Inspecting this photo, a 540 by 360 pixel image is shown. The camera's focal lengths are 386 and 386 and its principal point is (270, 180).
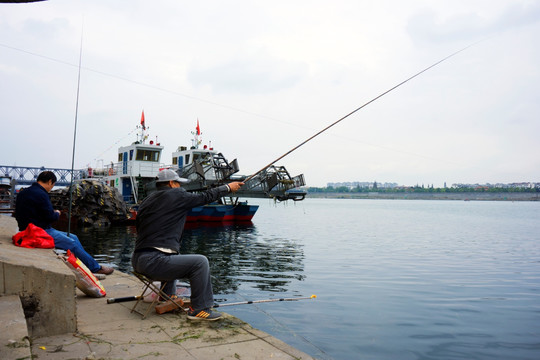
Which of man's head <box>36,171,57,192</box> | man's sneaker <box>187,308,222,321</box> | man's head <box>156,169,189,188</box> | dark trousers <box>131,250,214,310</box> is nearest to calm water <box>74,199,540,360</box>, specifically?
man's sneaker <box>187,308,222,321</box>

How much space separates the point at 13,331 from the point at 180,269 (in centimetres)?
172

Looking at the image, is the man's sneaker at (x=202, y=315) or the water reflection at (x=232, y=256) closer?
the man's sneaker at (x=202, y=315)

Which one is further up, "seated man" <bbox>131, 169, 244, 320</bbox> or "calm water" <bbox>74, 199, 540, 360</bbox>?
"seated man" <bbox>131, 169, 244, 320</bbox>

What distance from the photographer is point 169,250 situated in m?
4.41

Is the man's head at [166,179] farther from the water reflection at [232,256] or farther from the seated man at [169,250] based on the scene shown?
the water reflection at [232,256]

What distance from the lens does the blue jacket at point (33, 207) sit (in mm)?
5559

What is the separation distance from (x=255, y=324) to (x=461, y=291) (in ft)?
19.1

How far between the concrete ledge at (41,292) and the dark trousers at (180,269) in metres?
0.80

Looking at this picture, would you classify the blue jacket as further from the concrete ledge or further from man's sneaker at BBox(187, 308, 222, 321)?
man's sneaker at BBox(187, 308, 222, 321)

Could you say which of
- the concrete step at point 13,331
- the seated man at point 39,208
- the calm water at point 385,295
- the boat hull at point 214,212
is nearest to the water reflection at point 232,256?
the calm water at point 385,295

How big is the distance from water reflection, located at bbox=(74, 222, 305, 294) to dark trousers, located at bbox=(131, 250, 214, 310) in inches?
167

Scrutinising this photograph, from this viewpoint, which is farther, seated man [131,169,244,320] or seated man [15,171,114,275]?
seated man [15,171,114,275]

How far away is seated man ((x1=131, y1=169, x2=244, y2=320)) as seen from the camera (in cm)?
436

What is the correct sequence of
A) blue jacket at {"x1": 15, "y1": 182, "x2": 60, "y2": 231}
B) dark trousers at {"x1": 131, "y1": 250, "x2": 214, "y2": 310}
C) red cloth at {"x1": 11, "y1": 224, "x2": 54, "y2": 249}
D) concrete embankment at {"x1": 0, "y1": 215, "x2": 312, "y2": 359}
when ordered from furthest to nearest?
blue jacket at {"x1": 15, "y1": 182, "x2": 60, "y2": 231}
red cloth at {"x1": 11, "y1": 224, "x2": 54, "y2": 249}
dark trousers at {"x1": 131, "y1": 250, "x2": 214, "y2": 310}
concrete embankment at {"x1": 0, "y1": 215, "x2": 312, "y2": 359}
